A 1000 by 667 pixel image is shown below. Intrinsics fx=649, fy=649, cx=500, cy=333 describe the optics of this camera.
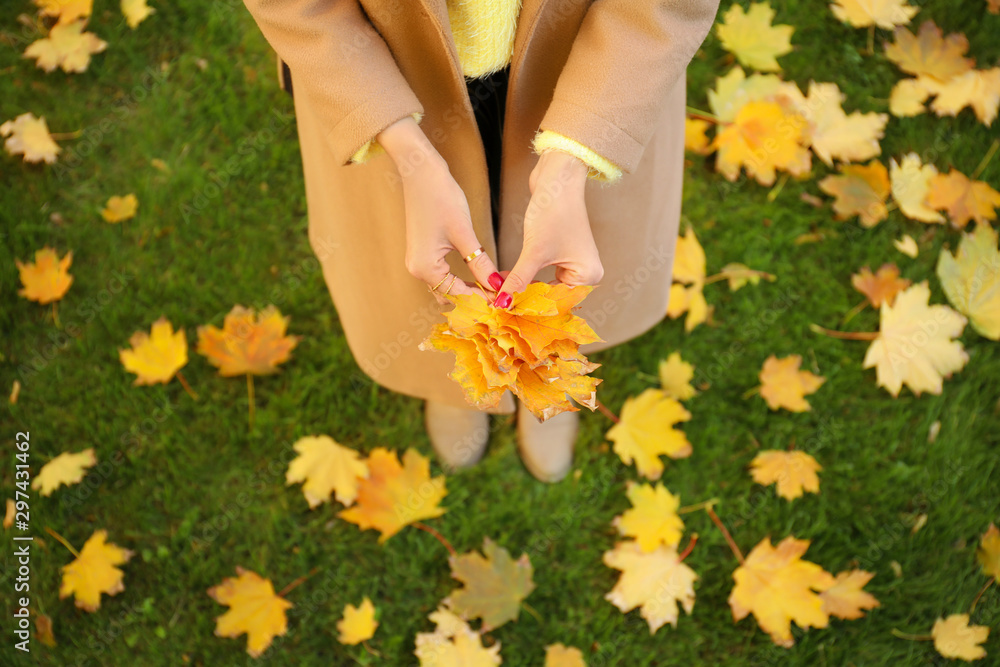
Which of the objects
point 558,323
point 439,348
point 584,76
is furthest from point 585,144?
point 439,348

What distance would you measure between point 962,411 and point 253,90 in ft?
8.27

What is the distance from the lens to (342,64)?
1062 millimetres

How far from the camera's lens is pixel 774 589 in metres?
1.83

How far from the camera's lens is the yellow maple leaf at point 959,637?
1.80m

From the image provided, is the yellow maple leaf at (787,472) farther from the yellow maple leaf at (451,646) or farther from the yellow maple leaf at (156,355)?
the yellow maple leaf at (156,355)

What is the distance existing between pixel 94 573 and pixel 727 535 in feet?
6.03

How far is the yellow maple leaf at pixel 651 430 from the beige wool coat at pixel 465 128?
1.69 feet

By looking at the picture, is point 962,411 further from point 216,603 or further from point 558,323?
point 216,603

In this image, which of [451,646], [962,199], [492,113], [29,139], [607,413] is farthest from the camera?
[29,139]

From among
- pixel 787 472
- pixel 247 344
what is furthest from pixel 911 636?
pixel 247 344

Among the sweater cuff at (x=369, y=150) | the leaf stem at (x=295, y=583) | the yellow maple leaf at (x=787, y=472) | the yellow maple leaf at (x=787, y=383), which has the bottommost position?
the leaf stem at (x=295, y=583)

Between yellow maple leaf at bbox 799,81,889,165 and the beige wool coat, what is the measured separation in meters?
0.99

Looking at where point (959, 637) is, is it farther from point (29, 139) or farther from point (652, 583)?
point (29, 139)

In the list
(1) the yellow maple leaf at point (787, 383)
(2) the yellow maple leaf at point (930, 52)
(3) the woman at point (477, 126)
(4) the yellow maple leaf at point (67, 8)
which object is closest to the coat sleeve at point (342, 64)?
(3) the woman at point (477, 126)
